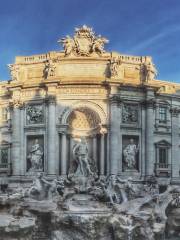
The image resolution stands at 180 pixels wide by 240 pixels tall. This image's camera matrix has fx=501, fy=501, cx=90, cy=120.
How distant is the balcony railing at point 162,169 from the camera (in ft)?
128

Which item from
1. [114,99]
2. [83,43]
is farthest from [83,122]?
[83,43]

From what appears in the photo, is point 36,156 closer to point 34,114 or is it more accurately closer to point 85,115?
point 34,114

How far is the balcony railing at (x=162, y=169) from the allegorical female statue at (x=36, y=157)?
897 centimetres

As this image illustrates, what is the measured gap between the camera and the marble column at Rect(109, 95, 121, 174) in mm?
37312

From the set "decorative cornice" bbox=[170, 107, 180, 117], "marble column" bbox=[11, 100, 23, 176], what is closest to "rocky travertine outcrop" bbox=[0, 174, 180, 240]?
"marble column" bbox=[11, 100, 23, 176]

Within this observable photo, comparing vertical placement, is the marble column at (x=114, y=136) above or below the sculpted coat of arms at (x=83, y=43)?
below

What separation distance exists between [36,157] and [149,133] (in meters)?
8.81

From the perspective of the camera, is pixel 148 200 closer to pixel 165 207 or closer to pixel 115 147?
pixel 165 207

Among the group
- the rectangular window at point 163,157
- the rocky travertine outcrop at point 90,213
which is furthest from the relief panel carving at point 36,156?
the rectangular window at point 163,157

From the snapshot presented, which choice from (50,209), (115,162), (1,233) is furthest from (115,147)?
(1,233)

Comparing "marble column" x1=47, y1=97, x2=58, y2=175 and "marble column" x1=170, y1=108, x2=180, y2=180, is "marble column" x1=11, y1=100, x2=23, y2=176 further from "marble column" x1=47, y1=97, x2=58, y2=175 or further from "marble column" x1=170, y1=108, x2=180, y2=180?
"marble column" x1=170, y1=108, x2=180, y2=180

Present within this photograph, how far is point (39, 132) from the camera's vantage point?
38125 millimetres

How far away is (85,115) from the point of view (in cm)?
3881

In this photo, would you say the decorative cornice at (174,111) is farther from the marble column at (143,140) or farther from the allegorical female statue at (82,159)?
the allegorical female statue at (82,159)
